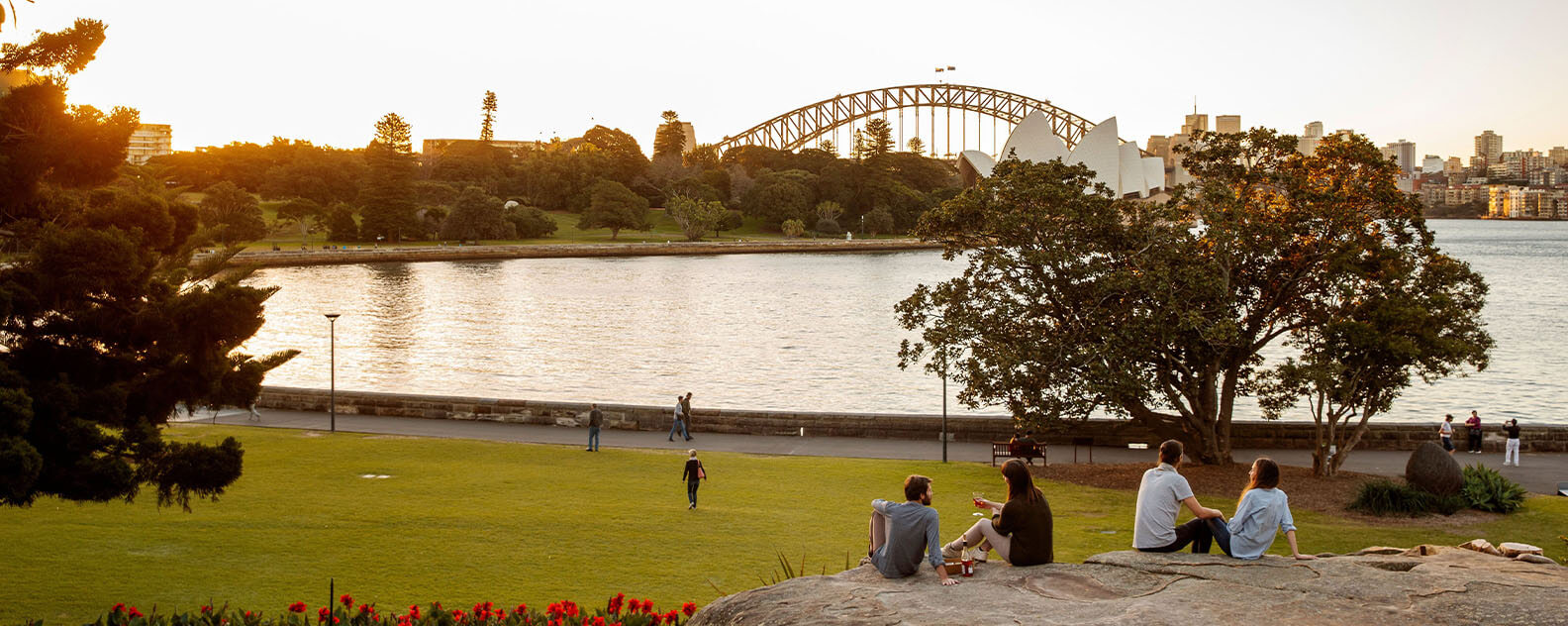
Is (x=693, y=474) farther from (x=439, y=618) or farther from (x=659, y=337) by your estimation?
(x=659, y=337)

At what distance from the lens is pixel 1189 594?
20.7 feet

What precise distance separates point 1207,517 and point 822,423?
16901 mm

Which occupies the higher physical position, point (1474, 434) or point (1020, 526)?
point (1020, 526)

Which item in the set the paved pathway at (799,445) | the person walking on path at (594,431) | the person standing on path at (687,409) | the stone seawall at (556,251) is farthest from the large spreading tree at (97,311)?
the stone seawall at (556,251)

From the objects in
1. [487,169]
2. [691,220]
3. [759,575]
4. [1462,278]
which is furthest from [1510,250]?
[759,575]

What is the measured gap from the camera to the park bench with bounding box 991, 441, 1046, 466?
798 inches

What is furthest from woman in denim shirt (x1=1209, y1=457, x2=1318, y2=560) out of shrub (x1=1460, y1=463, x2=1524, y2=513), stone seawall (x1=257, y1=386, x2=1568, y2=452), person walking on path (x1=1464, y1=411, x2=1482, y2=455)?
person walking on path (x1=1464, y1=411, x2=1482, y2=455)

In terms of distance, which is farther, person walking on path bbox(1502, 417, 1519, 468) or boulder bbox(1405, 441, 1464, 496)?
person walking on path bbox(1502, 417, 1519, 468)

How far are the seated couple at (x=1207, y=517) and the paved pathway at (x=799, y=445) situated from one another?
531 inches

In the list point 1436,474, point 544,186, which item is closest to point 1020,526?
point 1436,474

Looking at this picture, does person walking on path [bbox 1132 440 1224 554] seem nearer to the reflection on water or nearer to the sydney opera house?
the reflection on water

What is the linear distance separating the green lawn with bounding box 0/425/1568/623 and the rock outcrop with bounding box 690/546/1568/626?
4.57 m

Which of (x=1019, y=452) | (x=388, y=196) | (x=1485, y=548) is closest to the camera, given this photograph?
(x=1485, y=548)

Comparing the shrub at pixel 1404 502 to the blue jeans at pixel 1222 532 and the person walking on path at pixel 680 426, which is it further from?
the person walking on path at pixel 680 426
